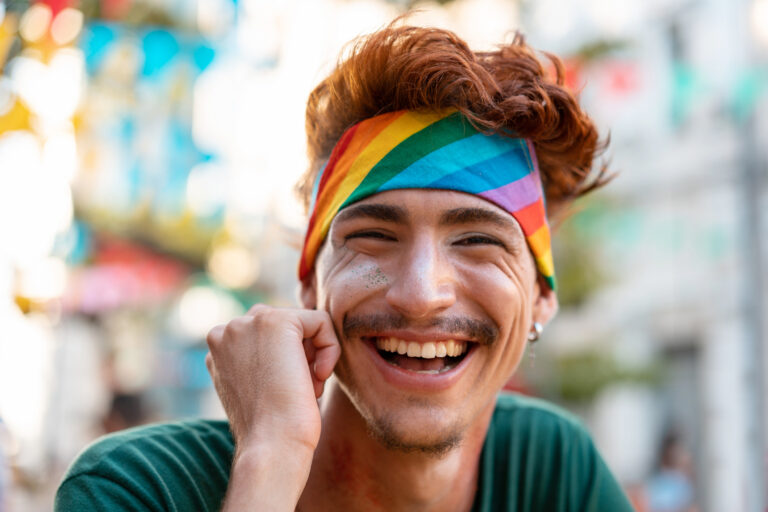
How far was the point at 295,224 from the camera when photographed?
19.8ft

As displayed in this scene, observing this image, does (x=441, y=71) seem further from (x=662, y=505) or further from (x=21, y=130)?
(x=662, y=505)

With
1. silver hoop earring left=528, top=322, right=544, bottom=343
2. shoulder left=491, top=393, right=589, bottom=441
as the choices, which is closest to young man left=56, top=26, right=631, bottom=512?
silver hoop earring left=528, top=322, right=544, bottom=343

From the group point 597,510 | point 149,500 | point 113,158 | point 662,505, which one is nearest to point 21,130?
point 149,500

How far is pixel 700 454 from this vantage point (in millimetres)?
13539

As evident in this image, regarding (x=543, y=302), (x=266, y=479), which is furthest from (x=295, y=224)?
(x=266, y=479)

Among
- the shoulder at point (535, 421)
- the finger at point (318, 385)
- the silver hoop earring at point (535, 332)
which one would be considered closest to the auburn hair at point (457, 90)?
the silver hoop earring at point (535, 332)

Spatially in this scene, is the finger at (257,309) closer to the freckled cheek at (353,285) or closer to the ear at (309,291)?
the freckled cheek at (353,285)

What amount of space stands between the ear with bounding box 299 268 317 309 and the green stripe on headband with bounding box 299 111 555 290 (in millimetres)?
167

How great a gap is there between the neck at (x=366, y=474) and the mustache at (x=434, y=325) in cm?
27

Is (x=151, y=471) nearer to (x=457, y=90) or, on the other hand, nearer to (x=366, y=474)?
(x=366, y=474)

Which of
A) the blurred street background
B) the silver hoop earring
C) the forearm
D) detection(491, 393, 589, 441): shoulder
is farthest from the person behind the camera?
the blurred street background

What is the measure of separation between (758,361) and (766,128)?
3.55 metres

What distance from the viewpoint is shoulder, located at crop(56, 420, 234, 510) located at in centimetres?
205

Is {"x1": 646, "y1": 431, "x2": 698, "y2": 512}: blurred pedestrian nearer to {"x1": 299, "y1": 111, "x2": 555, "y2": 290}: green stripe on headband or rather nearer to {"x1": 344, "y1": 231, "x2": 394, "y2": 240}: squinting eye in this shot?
{"x1": 299, "y1": 111, "x2": 555, "y2": 290}: green stripe on headband
